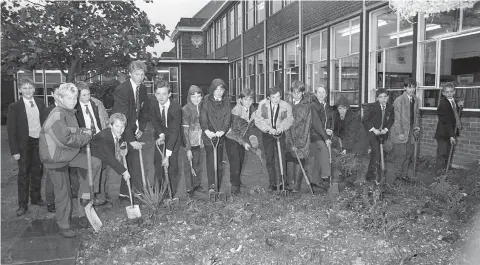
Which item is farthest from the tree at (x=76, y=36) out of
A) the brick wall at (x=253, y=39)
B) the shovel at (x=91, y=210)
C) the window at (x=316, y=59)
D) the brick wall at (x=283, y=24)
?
the brick wall at (x=253, y=39)

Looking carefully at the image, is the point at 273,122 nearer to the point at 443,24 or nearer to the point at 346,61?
the point at 443,24

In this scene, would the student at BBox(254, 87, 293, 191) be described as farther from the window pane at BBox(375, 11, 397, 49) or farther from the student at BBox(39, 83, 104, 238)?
the window pane at BBox(375, 11, 397, 49)

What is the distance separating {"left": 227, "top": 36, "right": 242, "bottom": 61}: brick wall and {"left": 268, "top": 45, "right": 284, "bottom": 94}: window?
16.4 ft

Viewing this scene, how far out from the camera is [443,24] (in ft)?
28.5

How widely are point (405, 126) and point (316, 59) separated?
25.5 ft

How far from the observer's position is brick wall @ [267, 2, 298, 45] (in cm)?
1568

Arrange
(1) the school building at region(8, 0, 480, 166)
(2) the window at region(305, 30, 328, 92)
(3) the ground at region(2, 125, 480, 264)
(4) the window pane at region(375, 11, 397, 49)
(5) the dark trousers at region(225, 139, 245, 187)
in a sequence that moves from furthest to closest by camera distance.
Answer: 1. (2) the window at region(305, 30, 328, 92)
2. (4) the window pane at region(375, 11, 397, 49)
3. (1) the school building at region(8, 0, 480, 166)
4. (5) the dark trousers at region(225, 139, 245, 187)
5. (3) the ground at region(2, 125, 480, 264)

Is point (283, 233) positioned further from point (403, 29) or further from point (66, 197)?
point (403, 29)

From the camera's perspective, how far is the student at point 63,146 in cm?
466

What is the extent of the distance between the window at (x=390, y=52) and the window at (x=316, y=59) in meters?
2.65

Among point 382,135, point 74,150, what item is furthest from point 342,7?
point 74,150

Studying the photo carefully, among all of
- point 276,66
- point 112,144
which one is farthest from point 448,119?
point 276,66

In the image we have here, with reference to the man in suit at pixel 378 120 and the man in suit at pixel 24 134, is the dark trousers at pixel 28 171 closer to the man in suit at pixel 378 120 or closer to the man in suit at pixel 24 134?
the man in suit at pixel 24 134

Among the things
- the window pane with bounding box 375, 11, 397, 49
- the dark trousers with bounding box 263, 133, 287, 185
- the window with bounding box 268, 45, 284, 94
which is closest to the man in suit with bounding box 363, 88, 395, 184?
the dark trousers with bounding box 263, 133, 287, 185
